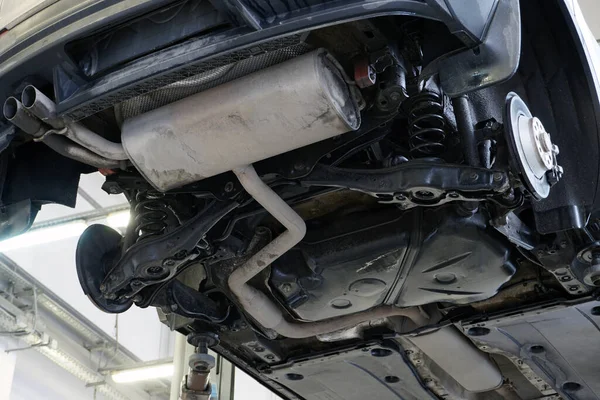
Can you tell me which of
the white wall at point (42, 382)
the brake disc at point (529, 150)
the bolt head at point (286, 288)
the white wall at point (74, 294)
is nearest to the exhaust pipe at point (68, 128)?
the bolt head at point (286, 288)

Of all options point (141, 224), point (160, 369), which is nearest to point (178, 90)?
point (141, 224)

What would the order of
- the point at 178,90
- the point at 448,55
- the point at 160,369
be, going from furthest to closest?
1. the point at 160,369
2. the point at 178,90
3. the point at 448,55

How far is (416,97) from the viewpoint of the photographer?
2.53 metres

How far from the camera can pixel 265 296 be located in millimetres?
3156

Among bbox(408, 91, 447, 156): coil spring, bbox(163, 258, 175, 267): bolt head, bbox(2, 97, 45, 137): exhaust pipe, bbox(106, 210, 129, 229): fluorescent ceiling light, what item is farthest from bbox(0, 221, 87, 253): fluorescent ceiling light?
bbox(408, 91, 447, 156): coil spring

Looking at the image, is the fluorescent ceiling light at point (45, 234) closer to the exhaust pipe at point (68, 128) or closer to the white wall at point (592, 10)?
the white wall at point (592, 10)

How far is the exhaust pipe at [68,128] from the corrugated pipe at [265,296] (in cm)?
36

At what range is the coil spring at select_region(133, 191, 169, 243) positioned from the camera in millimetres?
2836

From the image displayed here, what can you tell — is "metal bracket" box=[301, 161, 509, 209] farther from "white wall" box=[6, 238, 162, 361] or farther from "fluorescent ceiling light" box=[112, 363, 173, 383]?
"fluorescent ceiling light" box=[112, 363, 173, 383]

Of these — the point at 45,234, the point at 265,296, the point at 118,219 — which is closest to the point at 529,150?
the point at 265,296

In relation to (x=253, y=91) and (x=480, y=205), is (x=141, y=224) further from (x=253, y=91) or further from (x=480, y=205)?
(x=480, y=205)

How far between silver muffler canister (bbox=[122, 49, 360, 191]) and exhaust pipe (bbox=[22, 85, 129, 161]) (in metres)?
0.07

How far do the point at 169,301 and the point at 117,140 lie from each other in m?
0.72

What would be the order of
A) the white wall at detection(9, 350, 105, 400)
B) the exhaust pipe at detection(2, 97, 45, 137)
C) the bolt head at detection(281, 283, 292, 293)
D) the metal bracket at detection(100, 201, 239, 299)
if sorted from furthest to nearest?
the white wall at detection(9, 350, 105, 400), the bolt head at detection(281, 283, 292, 293), the metal bracket at detection(100, 201, 239, 299), the exhaust pipe at detection(2, 97, 45, 137)
